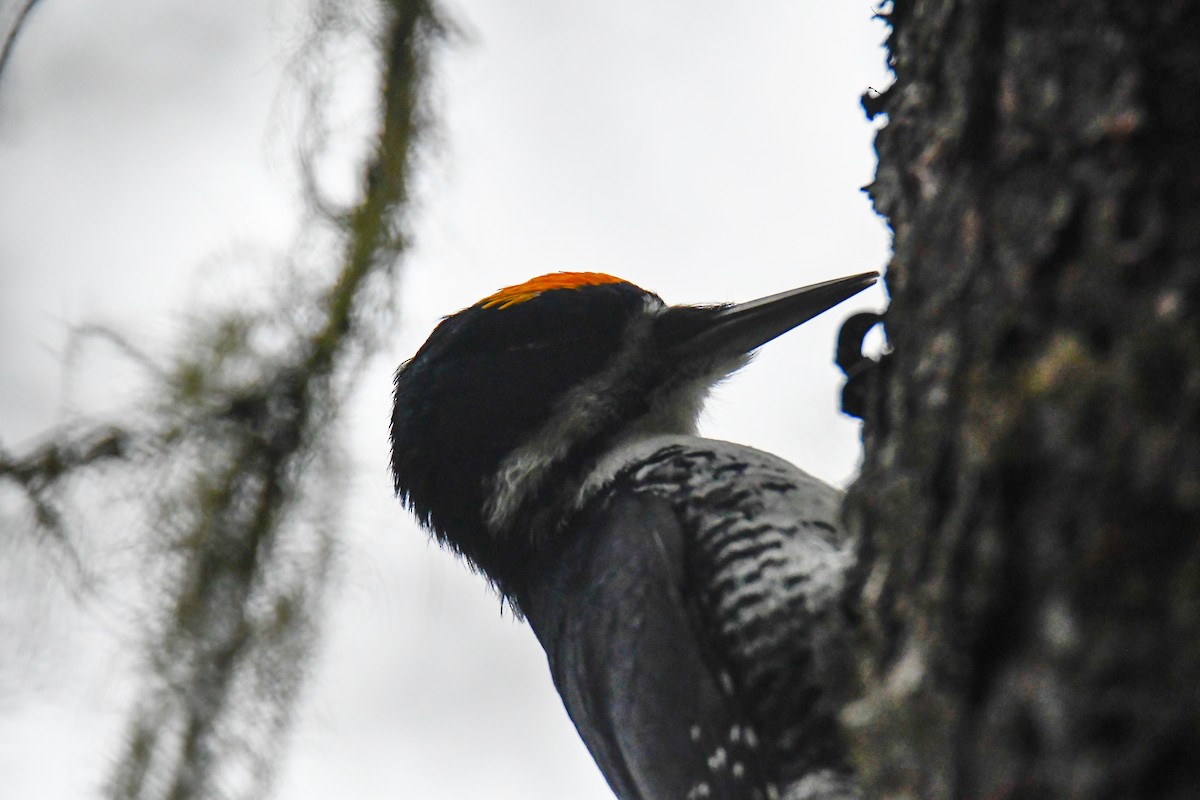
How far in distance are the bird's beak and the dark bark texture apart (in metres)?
1.64

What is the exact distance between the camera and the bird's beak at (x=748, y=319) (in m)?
3.14

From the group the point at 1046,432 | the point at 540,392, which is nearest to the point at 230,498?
the point at 540,392

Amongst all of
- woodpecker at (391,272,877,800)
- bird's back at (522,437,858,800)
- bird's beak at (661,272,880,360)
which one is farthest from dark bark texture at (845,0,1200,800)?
bird's beak at (661,272,880,360)

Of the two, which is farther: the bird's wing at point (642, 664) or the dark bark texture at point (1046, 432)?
the bird's wing at point (642, 664)

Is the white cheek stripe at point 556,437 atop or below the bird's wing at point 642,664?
atop

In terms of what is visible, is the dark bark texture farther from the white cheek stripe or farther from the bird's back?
the white cheek stripe

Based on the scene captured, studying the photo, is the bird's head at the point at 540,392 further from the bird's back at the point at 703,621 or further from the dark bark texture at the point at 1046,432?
the dark bark texture at the point at 1046,432

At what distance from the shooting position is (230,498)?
142 inches

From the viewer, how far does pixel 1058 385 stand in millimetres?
1141

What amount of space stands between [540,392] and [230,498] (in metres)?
1.04

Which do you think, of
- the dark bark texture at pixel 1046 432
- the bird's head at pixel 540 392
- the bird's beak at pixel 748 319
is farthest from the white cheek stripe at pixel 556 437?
the dark bark texture at pixel 1046 432

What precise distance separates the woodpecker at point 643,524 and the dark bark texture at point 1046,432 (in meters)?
0.46

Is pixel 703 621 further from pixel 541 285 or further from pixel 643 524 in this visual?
pixel 541 285

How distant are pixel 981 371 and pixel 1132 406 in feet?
0.60
